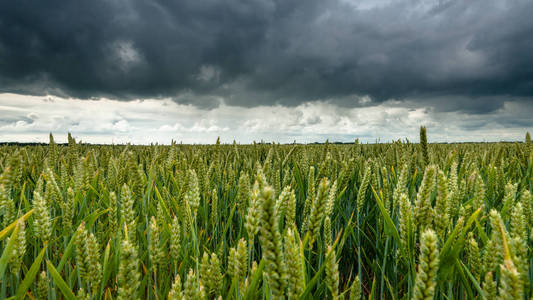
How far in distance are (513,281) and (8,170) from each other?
4.76 feet

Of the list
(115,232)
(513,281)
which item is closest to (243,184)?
(115,232)

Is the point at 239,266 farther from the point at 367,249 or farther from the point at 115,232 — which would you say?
the point at 367,249

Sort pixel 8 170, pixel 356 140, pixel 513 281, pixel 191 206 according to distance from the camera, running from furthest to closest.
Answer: pixel 356 140 < pixel 191 206 < pixel 8 170 < pixel 513 281

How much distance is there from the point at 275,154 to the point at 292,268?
3.05m

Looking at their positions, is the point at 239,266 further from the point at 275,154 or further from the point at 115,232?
the point at 275,154

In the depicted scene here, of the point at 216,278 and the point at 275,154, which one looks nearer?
the point at 216,278

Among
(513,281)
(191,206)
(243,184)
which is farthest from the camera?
(243,184)

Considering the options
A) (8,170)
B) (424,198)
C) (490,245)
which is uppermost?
(8,170)

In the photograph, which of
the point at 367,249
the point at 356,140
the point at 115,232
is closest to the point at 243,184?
the point at 115,232

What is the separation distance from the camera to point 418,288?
721mm

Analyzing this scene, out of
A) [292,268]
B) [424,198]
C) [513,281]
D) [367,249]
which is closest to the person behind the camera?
[513,281]

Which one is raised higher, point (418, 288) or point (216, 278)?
point (418, 288)

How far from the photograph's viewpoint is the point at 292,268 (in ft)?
2.55

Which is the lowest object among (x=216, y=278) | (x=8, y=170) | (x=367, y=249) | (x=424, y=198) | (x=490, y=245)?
(x=367, y=249)
